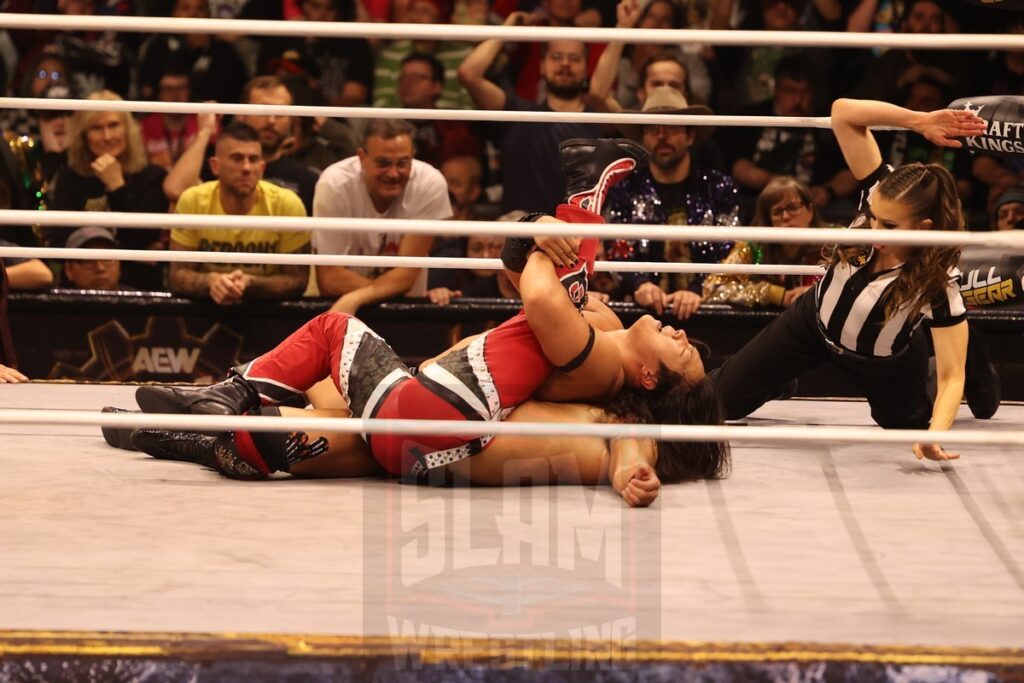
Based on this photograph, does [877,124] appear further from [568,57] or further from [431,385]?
[568,57]

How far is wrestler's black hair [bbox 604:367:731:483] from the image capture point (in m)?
1.89

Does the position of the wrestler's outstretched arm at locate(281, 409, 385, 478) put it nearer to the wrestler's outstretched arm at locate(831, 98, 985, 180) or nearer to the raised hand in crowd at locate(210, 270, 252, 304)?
the wrestler's outstretched arm at locate(831, 98, 985, 180)

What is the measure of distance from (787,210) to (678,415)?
4.02 feet

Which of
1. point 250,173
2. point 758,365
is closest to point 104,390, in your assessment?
point 250,173

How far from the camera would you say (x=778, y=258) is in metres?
3.20

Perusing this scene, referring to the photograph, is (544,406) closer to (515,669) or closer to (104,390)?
(515,669)

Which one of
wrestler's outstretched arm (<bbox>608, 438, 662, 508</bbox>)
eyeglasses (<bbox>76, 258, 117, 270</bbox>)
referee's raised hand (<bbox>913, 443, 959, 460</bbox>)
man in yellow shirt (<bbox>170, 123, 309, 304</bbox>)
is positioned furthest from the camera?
eyeglasses (<bbox>76, 258, 117, 270</bbox>)

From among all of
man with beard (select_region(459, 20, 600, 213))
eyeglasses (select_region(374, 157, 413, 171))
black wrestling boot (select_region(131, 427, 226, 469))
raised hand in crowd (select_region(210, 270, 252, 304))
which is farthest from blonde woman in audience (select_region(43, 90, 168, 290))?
black wrestling boot (select_region(131, 427, 226, 469))

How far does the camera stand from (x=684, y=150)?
3.24 meters

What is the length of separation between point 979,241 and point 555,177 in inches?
85.2

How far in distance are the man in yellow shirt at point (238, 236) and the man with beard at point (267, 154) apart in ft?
0.43

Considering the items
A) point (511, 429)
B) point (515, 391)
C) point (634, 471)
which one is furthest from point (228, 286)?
point (511, 429)

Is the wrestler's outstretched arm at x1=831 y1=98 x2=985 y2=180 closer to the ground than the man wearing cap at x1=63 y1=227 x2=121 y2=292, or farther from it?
farther from it

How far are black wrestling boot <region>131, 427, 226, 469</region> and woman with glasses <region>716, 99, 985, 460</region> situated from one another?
1.00 meters
